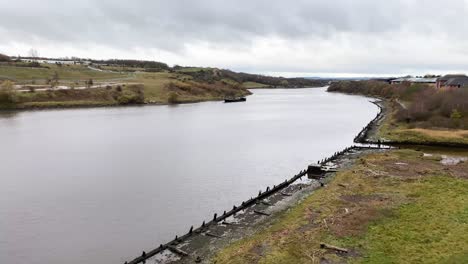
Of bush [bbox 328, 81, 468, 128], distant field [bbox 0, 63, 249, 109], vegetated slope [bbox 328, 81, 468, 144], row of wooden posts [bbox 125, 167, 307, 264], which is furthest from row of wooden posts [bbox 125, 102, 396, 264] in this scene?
distant field [bbox 0, 63, 249, 109]

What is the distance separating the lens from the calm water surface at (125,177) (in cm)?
2255

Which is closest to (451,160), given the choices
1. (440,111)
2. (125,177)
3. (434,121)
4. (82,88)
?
(434,121)

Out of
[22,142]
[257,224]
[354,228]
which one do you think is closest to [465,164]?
[354,228]

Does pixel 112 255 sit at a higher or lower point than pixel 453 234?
lower

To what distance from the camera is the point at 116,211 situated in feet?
87.8

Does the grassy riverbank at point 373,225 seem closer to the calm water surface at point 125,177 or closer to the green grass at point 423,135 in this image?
the calm water surface at point 125,177

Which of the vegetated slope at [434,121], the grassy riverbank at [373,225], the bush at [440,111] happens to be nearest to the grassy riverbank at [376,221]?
the grassy riverbank at [373,225]

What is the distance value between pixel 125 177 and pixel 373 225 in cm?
2225

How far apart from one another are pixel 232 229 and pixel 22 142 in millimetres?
41837

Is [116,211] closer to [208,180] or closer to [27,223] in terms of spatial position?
[27,223]

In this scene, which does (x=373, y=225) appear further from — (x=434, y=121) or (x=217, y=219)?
(x=434, y=121)

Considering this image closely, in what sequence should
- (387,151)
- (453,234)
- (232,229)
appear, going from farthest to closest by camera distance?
(387,151) → (232,229) → (453,234)

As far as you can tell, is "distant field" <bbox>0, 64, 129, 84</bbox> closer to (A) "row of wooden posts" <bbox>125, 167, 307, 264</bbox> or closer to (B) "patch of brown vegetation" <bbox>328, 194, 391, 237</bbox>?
(A) "row of wooden posts" <bbox>125, 167, 307, 264</bbox>

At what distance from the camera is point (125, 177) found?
35656mm
